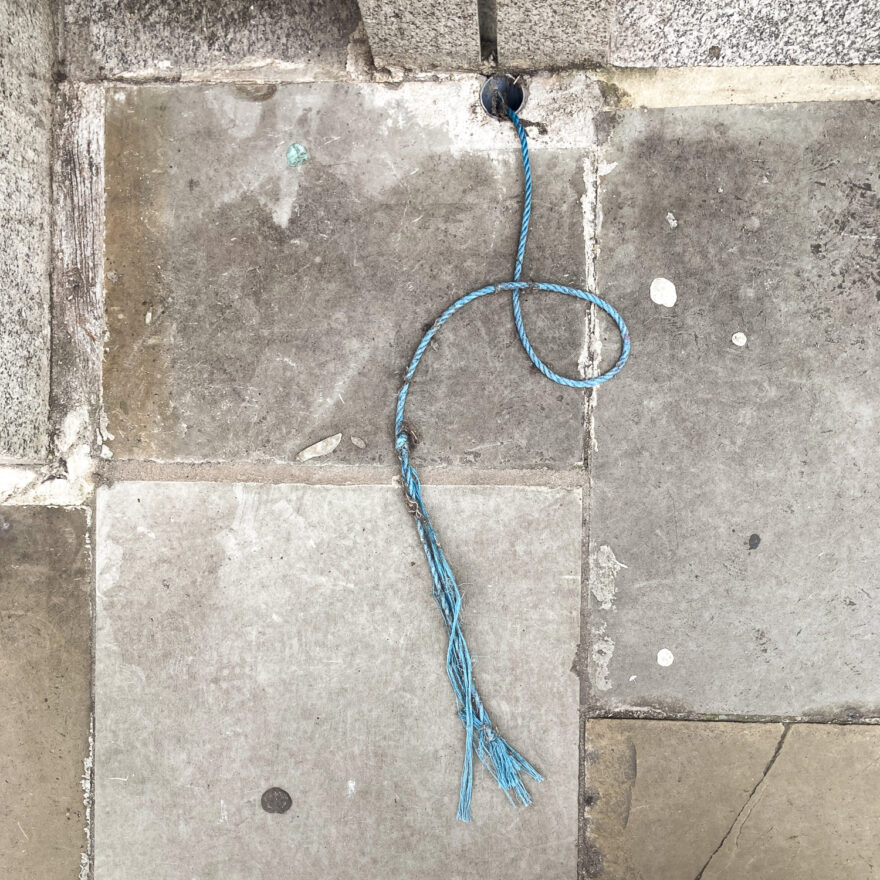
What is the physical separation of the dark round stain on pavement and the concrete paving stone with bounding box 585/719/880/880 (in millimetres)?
1048

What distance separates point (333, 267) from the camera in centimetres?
210

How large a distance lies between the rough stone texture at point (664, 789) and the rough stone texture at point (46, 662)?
70.5 inches

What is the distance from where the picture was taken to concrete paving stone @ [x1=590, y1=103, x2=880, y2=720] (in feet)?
6.67

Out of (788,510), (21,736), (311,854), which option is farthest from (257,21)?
(311,854)

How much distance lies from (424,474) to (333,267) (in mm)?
768

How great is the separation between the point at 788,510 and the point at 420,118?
1801 mm

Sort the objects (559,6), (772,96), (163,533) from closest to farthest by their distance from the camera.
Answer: (559,6) < (772,96) < (163,533)

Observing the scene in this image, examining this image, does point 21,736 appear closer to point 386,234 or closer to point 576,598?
point 576,598

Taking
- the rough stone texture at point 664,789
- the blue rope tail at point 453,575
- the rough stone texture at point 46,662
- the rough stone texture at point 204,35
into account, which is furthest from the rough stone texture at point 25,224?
the rough stone texture at point 664,789

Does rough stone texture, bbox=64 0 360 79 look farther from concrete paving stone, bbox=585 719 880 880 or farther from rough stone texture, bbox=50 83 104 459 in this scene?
concrete paving stone, bbox=585 719 880 880

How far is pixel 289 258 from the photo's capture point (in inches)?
82.9

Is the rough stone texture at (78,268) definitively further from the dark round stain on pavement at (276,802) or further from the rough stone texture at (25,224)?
the dark round stain on pavement at (276,802)

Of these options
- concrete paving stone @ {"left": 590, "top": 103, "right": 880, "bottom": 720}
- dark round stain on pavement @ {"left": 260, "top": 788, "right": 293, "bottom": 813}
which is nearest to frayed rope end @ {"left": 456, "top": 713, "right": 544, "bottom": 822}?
concrete paving stone @ {"left": 590, "top": 103, "right": 880, "bottom": 720}

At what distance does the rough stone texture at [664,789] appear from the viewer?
6.94 ft
